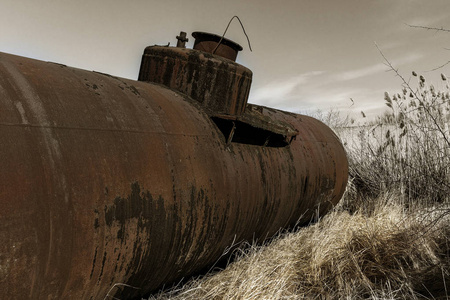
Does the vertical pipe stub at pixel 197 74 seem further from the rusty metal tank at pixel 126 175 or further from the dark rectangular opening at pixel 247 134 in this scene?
the dark rectangular opening at pixel 247 134

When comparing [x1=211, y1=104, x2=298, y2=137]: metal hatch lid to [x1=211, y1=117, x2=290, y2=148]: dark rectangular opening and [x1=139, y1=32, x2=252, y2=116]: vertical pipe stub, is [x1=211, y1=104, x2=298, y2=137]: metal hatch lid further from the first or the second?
[x1=139, y1=32, x2=252, y2=116]: vertical pipe stub

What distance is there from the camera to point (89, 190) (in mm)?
1645

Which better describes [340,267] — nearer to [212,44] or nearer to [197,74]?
[197,74]

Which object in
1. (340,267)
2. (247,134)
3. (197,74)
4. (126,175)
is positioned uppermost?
(197,74)

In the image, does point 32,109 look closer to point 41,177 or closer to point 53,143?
point 53,143

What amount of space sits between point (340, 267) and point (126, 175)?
7.34 feet

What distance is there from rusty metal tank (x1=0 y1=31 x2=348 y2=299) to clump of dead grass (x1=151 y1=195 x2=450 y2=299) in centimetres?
21

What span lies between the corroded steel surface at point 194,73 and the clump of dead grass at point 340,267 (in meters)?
1.31

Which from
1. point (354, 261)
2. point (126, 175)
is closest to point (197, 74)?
point (126, 175)

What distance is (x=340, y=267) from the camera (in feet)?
10.5

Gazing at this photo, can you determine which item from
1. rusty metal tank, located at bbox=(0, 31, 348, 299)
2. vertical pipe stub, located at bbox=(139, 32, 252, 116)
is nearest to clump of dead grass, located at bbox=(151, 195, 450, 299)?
rusty metal tank, located at bbox=(0, 31, 348, 299)

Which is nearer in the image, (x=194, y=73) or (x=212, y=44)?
(x=194, y=73)

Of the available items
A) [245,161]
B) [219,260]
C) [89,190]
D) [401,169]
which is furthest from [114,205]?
[401,169]

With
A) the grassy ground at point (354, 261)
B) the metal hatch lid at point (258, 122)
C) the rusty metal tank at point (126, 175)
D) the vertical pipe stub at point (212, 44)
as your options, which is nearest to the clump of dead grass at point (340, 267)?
the grassy ground at point (354, 261)
